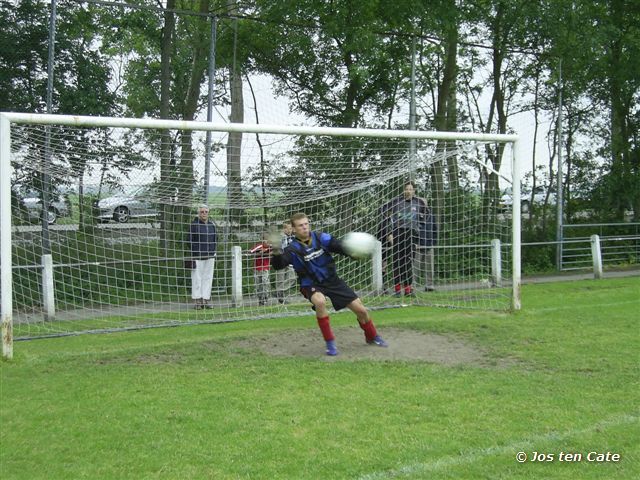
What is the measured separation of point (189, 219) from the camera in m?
11.9

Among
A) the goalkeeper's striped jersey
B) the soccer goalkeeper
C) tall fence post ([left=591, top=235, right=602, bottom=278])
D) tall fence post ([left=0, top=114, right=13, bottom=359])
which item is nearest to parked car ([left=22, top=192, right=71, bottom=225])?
tall fence post ([left=0, top=114, right=13, bottom=359])

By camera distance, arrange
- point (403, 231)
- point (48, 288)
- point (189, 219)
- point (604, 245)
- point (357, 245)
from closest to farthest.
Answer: point (357, 245) → point (48, 288) → point (189, 219) → point (403, 231) → point (604, 245)

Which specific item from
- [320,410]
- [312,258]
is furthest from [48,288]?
[320,410]

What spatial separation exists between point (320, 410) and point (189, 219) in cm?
674

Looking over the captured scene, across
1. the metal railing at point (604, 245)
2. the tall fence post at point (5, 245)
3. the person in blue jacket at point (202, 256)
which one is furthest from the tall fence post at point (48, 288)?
the metal railing at point (604, 245)

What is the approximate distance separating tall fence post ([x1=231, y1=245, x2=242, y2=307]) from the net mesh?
0.03 m

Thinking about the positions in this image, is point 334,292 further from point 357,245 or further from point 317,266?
point 357,245

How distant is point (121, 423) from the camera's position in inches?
219

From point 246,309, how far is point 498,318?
4050 millimetres

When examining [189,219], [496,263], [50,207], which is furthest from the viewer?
[496,263]

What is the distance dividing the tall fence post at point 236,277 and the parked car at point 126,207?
1624 mm

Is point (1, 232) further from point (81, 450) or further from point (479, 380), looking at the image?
point (479, 380)

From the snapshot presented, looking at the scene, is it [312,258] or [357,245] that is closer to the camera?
[357,245]

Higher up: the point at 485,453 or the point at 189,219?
the point at 189,219
